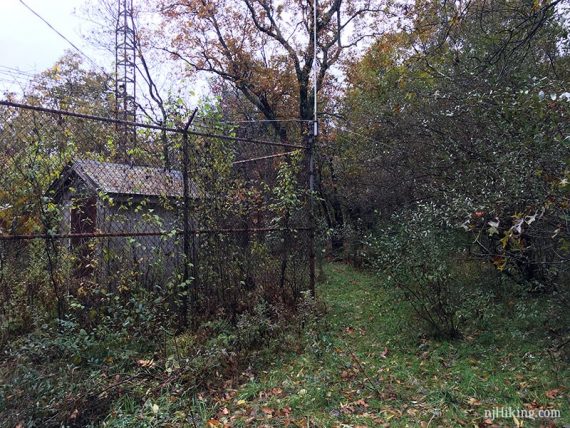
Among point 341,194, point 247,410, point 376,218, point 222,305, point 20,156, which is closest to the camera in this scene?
point 247,410

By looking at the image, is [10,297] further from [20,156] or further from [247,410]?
[247,410]

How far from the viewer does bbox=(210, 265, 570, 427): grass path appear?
3.21m

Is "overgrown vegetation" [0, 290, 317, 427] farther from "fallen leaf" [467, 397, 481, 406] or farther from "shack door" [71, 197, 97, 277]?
"fallen leaf" [467, 397, 481, 406]

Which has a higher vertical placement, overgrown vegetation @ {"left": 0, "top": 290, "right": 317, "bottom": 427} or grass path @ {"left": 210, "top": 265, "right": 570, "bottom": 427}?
overgrown vegetation @ {"left": 0, "top": 290, "right": 317, "bottom": 427}

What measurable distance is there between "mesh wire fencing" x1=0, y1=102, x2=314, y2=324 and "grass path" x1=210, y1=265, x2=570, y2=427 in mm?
1145

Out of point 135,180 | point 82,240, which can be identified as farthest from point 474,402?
point 135,180

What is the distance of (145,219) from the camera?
4.46m

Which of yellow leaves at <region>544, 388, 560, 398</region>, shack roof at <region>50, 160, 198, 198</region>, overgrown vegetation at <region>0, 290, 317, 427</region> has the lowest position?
yellow leaves at <region>544, 388, 560, 398</region>

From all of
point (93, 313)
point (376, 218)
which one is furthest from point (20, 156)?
point (376, 218)

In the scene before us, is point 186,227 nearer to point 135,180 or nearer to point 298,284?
point 135,180

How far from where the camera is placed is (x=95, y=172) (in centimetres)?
498

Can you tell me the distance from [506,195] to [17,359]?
4.45 m

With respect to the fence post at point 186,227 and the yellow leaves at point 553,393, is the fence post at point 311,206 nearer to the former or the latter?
the fence post at point 186,227

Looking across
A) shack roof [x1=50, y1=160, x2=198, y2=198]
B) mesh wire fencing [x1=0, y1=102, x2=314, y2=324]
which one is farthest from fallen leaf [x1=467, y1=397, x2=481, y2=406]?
shack roof [x1=50, y1=160, x2=198, y2=198]
